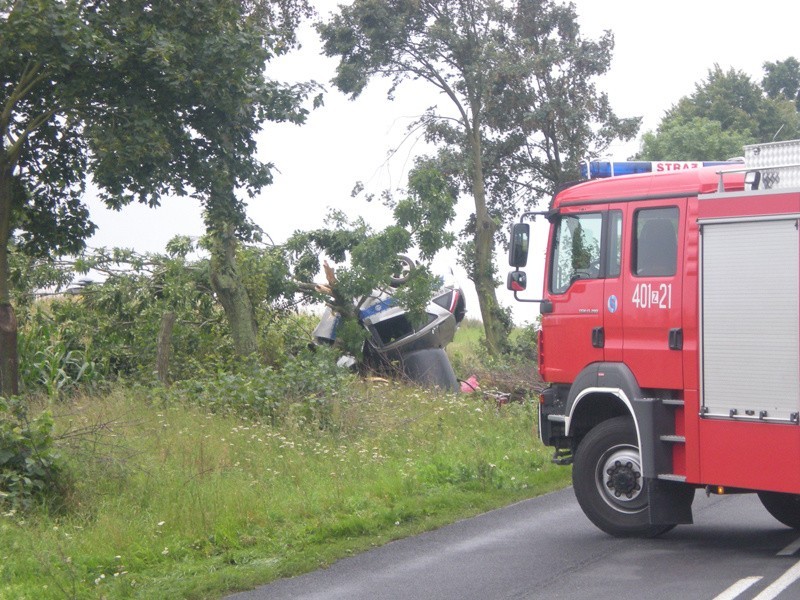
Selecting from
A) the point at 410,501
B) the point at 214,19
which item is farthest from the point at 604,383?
the point at 214,19

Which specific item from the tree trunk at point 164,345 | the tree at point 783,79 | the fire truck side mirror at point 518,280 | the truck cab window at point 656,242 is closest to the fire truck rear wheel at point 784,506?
the truck cab window at point 656,242

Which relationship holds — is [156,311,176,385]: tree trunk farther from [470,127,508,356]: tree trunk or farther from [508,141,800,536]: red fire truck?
[470,127,508,356]: tree trunk

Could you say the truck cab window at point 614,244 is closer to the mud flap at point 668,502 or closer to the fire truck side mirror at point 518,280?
the fire truck side mirror at point 518,280

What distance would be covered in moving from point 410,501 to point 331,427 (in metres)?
3.51

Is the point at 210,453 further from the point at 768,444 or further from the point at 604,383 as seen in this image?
the point at 768,444

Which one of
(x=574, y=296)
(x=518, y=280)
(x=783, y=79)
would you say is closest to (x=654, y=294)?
(x=574, y=296)

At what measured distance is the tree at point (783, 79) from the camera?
72.0 m

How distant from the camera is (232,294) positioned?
1839 cm

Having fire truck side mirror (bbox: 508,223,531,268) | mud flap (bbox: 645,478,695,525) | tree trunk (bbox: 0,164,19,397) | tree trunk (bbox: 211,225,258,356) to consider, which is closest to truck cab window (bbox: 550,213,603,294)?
fire truck side mirror (bbox: 508,223,531,268)

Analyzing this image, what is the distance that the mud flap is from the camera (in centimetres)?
890

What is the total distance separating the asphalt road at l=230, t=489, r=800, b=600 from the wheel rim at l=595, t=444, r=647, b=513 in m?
0.34

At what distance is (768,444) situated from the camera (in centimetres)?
809

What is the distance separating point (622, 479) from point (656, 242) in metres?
2.13

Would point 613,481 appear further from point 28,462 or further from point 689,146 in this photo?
point 689,146
